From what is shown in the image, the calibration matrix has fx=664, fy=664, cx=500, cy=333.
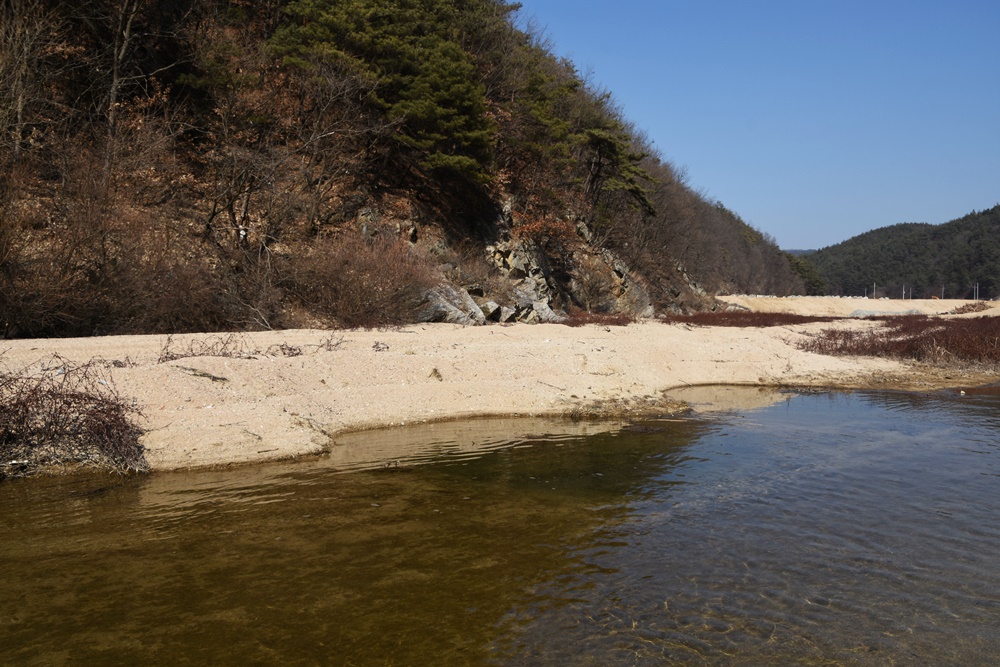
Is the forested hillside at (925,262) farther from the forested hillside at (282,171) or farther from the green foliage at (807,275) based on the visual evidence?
the forested hillside at (282,171)

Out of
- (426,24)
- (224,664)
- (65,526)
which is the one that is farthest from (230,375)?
(426,24)

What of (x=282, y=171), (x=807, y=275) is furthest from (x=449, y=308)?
(x=807, y=275)

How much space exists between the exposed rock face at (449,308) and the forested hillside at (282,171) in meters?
0.09

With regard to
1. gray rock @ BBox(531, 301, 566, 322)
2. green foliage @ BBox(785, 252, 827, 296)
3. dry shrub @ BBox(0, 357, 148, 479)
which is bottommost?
dry shrub @ BBox(0, 357, 148, 479)

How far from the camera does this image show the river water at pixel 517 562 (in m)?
4.40

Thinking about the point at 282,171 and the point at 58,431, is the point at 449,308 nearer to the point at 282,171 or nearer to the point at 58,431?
the point at 282,171

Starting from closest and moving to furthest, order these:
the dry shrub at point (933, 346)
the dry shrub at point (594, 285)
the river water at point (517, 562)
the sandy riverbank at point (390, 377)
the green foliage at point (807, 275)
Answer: the river water at point (517, 562)
the sandy riverbank at point (390, 377)
the dry shrub at point (933, 346)
the dry shrub at point (594, 285)
the green foliage at point (807, 275)

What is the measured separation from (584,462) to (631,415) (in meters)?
3.62

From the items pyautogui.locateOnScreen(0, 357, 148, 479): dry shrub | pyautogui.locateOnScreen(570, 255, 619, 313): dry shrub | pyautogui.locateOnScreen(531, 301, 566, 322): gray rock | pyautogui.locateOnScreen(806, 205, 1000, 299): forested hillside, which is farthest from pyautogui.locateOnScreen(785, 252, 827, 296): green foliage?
pyautogui.locateOnScreen(0, 357, 148, 479): dry shrub

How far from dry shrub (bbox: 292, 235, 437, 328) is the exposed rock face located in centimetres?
31

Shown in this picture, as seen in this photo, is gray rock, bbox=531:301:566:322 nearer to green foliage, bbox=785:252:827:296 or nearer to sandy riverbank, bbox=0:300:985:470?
sandy riverbank, bbox=0:300:985:470

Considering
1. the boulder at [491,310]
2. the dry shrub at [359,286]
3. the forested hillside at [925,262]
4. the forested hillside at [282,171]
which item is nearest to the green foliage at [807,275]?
the forested hillside at [925,262]

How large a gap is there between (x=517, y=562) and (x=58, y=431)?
640 cm

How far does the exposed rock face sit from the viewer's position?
826 inches
